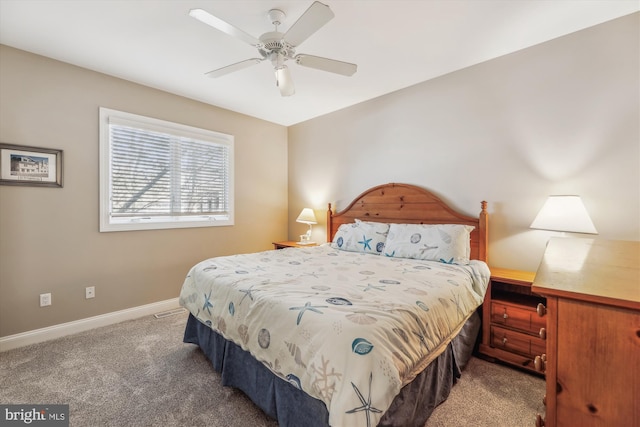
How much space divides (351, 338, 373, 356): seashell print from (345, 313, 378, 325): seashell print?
90mm

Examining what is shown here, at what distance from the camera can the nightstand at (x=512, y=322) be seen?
2031mm

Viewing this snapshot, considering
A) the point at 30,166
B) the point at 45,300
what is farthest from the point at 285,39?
the point at 45,300

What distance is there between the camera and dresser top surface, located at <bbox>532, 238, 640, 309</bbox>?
26.2 inches

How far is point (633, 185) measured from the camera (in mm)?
1984

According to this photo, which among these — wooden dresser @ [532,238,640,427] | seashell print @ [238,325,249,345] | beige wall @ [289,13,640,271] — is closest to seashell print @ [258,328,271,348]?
seashell print @ [238,325,249,345]

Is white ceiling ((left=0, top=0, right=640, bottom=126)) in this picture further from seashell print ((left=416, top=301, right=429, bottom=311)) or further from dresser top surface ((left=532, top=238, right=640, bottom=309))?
seashell print ((left=416, top=301, right=429, bottom=311))

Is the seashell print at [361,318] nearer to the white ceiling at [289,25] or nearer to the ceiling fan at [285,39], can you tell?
the ceiling fan at [285,39]

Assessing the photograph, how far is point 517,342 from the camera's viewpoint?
6.86ft

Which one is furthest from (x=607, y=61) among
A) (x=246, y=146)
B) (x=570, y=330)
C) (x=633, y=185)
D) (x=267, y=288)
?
(x=246, y=146)

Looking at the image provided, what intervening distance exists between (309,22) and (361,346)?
174 centimetres

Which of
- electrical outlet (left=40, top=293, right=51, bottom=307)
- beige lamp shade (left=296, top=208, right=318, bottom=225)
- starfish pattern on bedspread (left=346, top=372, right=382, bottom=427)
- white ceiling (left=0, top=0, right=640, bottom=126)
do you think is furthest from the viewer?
beige lamp shade (left=296, top=208, right=318, bottom=225)

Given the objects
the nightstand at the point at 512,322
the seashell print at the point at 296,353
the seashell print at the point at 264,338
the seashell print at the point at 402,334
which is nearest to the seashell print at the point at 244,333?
the seashell print at the point at 264,338

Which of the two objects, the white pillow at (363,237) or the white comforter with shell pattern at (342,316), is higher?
the white pillow at (363,237)

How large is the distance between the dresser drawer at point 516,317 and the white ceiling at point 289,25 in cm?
213
